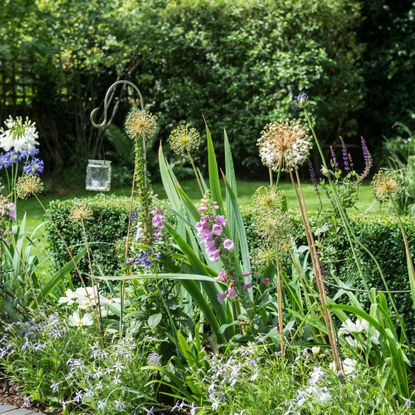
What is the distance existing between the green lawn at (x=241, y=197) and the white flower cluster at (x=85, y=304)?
3959mm

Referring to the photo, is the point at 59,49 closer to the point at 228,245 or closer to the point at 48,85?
the point at 48,85

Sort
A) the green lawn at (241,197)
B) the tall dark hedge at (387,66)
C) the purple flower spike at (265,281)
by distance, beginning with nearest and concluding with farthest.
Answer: the purple flower spike at (265,281) → the green lawn at (241,197) → the tall dark hedge at (387,66)

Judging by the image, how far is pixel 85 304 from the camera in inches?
144

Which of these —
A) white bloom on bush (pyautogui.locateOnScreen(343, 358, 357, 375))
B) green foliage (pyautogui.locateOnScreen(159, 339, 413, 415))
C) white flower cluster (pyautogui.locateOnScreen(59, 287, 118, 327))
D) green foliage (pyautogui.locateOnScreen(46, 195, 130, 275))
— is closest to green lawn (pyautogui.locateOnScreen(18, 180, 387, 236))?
green foliage (pyautogui.locateOnScreen(46, 195, 130, 275))

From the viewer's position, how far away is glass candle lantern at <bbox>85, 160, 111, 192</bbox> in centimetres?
365

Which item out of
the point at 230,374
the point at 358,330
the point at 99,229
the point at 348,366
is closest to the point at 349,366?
the point at 348,366

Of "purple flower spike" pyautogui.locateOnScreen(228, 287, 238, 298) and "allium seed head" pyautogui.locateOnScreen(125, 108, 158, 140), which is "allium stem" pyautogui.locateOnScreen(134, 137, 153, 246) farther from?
"purple flower spike" pyautogui.locateOnScreen(228, 287, 238, 298)

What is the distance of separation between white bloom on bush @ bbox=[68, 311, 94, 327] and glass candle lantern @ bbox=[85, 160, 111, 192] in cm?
62

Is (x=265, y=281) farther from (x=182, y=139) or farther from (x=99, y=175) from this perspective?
(x=99, y=175)

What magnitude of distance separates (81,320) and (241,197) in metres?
5.58

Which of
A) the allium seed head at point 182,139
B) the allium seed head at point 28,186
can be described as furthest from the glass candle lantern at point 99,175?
the allium seed head at point 182,139

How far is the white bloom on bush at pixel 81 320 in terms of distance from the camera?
359 centimetres

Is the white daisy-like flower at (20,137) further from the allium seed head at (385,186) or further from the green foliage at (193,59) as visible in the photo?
the green foliage at (193,59)

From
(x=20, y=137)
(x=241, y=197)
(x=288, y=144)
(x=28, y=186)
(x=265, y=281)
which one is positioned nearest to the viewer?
(x=288, y=144)
